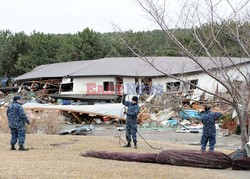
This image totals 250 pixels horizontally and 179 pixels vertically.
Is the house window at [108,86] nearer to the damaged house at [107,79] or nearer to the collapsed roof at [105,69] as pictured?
the damaged house at [107,79]

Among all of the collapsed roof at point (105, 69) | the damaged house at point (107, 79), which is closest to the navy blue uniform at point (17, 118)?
the collapsed roof at point (105, 69)

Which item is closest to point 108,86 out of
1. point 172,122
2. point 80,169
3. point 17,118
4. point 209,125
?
point 172,122

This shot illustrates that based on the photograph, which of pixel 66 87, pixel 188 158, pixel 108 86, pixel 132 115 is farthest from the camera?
pixel 66 87

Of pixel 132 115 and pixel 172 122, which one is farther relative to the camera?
pixel 172 122

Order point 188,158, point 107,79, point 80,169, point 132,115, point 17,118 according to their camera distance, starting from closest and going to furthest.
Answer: point 80,169 < point 188,158 < point 17,118 < point 132,115 < point 107,79

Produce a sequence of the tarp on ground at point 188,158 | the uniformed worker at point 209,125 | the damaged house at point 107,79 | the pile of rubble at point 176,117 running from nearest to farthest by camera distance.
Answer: the tarp on ground at point 188,158, the uniformed worker at point 209,125, the pile of rubble at point 176,117, the damaged house at point 107,79

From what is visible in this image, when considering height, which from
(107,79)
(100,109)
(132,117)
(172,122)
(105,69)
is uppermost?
(105,69)

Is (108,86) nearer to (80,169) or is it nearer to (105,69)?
(105,69)


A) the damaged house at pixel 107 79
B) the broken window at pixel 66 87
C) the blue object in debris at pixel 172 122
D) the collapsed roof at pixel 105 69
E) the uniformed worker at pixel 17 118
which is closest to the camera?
the uniformed worker at pixel 17 118

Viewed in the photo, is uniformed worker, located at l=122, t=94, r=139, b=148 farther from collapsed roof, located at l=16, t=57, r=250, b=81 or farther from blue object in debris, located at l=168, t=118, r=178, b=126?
collapsed roof, located at l=16, t=57, r=250, b=81

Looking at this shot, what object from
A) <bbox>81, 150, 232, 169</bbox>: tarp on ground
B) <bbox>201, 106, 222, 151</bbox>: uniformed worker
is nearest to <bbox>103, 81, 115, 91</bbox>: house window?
<bbox>201, 106, 222, 151</bbox>: uniformed worker

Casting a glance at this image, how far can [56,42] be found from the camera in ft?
184

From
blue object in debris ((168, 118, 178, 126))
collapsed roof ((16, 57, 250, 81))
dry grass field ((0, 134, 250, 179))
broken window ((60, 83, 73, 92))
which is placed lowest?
blue object in debris ((168, 118, 178, 126))

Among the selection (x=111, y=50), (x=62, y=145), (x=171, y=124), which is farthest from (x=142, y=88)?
(x=62, y=145)
